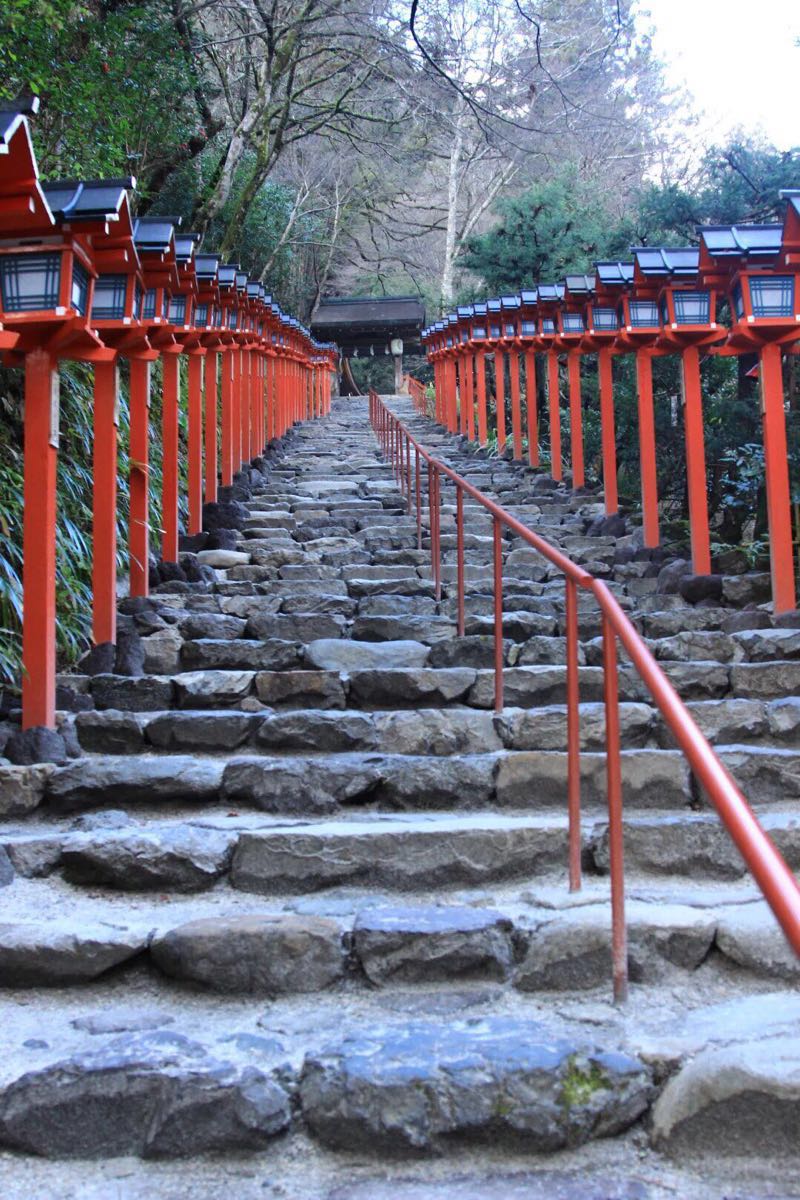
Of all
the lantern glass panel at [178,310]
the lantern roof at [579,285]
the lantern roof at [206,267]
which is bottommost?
the lantern glass panel at [178,310]

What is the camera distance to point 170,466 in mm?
6723

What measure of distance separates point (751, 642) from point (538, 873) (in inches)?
87.3

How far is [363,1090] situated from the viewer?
222 centimetres

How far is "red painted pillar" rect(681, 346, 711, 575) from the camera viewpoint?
6.04 m

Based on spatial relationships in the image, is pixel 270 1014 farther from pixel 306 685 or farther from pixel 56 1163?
pixel 306 685

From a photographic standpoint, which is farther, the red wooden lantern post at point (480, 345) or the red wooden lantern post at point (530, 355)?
Answer: the red wooden lantern post at point (480, 345)

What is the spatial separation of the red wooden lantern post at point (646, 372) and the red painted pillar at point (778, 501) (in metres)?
1.52

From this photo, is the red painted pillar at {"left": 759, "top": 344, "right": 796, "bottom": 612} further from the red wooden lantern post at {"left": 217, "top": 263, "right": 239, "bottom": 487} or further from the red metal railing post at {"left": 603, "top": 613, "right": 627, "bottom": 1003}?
the red wooden lantern post at {"left": 217, "top": 263, "right": 239, "bottom": 487}

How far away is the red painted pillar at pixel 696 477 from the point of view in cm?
604

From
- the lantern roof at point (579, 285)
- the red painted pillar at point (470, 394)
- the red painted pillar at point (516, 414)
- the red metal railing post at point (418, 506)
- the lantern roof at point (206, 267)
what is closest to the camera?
Result: the red metal railing post at point (418, 506)

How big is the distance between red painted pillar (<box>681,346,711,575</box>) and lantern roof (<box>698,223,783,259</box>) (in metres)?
0.93

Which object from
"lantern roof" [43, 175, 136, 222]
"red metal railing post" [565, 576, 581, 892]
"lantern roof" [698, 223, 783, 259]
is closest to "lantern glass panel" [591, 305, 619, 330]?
"lantern roof" [698, 223, 783, 259]

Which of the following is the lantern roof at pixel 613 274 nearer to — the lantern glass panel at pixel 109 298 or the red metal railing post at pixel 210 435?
the red metal railing post at pixel 210 435


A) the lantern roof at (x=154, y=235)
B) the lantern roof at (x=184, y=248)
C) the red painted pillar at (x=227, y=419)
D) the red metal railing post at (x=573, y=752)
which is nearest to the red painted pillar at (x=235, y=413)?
the red painted pillar at (x=227, y=419)
